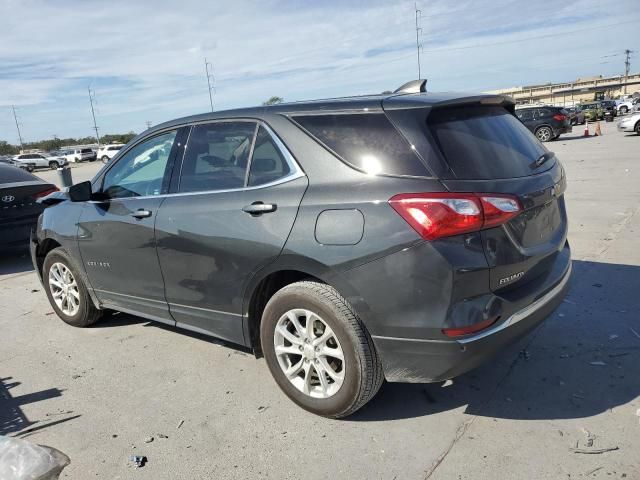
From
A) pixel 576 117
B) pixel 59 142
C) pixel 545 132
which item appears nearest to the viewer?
pixel 545 132

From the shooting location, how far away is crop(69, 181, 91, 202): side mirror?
14.6 feet

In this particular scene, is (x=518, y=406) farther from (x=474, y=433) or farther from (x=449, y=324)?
(x=449, y=324)

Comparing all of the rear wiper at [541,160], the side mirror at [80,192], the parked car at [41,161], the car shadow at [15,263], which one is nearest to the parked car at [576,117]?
the car shadow at [15,263]

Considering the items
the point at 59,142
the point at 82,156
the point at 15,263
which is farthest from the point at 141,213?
the point at 59,142

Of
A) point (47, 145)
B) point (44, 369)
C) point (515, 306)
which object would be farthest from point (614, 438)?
point (47, 145)

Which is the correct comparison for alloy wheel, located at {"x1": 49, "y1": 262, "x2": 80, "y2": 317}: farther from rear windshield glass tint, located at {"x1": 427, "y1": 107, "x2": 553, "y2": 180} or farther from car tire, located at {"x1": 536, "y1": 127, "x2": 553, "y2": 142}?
car tire, located at {"x1": 536, "y1": 127, "x2": 553, "y2": 142}

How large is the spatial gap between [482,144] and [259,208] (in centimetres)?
132

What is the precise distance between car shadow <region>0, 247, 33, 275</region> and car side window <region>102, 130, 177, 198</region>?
4.11m

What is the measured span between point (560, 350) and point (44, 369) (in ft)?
12.6

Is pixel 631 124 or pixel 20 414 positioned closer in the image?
pixel 20 414

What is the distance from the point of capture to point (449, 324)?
2617mm

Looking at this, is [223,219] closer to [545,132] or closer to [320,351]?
[320,351]

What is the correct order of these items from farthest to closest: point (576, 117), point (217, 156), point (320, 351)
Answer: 1. point (576, 117)
2. point (217, 156)
3. point (320, 351)

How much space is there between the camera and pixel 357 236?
277cm
